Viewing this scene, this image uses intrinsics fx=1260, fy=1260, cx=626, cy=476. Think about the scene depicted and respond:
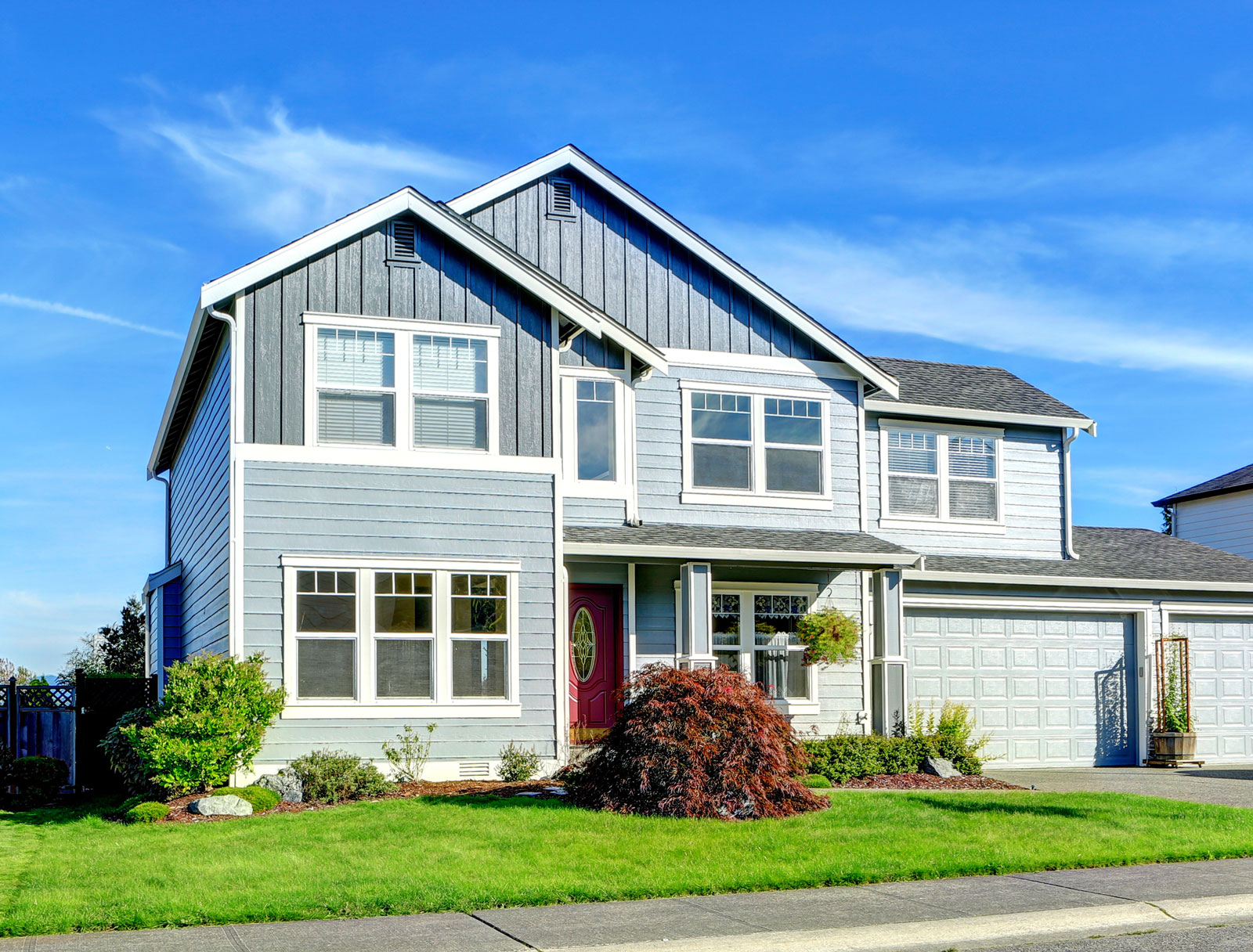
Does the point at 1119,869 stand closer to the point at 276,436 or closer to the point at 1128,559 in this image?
the point at 276,436

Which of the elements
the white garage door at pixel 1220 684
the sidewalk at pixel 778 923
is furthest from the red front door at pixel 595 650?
the white garage door at pixel 1220 684

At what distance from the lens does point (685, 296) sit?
62.2ft

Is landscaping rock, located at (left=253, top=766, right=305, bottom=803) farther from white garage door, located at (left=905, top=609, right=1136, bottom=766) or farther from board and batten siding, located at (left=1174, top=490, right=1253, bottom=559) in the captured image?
board and batten siding, located at (left=1174, top=490, right=1253, bottom=559)

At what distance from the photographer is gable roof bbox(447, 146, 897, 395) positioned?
61.7ft

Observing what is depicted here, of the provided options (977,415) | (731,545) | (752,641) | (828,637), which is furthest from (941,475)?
(731,545)

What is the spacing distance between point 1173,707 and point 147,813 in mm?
15665

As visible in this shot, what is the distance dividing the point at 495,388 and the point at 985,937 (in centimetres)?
962

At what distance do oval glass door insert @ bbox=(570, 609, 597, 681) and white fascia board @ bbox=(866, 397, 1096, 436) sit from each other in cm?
563

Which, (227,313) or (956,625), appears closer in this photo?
(227,313)

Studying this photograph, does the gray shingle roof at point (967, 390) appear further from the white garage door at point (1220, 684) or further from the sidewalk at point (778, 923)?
the sidewalk at point (778, 923)

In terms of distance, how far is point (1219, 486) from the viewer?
30.1 meters

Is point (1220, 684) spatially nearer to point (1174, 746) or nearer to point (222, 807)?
point (1174, 746)

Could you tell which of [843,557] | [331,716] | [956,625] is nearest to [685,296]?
[843,557]

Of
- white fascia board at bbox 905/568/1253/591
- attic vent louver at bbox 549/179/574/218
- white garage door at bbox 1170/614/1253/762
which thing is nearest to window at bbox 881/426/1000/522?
white fascia board at bbox 905/568/1253/591
